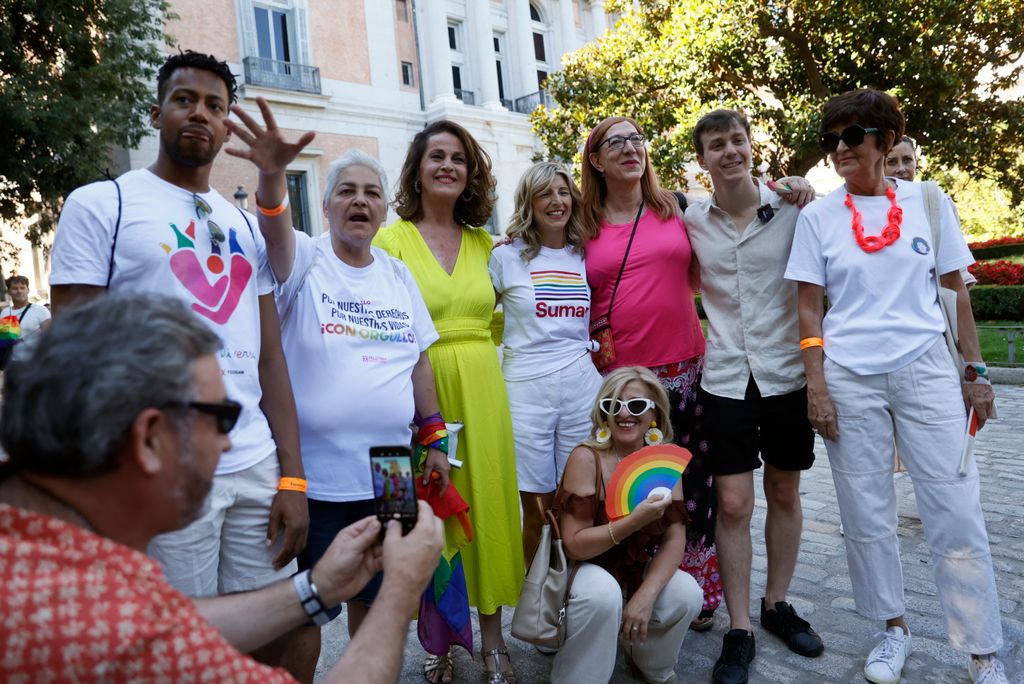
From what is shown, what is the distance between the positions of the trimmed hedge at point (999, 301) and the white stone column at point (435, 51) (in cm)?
1854

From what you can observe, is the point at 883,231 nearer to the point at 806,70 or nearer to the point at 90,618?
the point at 90,618

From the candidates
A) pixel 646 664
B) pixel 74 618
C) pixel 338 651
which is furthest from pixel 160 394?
pixel 338 651

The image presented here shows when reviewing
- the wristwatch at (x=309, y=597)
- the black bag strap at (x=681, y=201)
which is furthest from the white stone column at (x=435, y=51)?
the wristwatch at (x=309, y=597)

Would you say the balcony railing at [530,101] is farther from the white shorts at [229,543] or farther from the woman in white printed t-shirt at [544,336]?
the white shorts at [229,543]

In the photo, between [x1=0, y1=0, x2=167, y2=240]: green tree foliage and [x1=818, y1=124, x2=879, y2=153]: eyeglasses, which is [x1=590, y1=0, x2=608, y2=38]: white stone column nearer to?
[x1=0, y1=0, x2=167, y2=240]: green tree foliage

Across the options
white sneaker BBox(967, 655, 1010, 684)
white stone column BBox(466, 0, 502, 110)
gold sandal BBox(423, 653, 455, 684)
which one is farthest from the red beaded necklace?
white stone column BBox(466, 0, 502, 110)

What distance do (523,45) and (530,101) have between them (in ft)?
7.84

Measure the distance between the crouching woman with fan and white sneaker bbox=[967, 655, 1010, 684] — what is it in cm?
110

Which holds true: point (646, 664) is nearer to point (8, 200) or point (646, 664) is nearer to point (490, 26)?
point (8, 200)

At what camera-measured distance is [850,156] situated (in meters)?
3.26

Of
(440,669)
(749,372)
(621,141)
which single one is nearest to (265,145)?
(621,141)

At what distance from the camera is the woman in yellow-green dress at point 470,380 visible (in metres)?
3.39

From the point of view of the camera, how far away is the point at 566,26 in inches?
1288

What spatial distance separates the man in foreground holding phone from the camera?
3.91 feet
